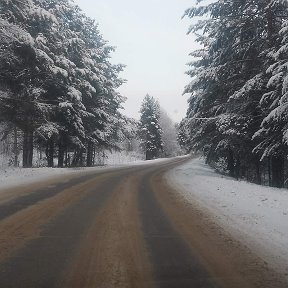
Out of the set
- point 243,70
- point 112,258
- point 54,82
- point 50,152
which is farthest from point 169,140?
point 112,258

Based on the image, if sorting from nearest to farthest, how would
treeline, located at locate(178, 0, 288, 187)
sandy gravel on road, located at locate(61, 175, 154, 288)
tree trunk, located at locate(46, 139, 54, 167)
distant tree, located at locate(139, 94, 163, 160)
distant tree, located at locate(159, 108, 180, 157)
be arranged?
sandy gravel on road, located at locate(61, 175, 154, 288)
treeline, located at locate(178, 0, 288, 187)
tree trunk, located at locate(46, 139, 54, 167)
distant tree, located at locate(139, 94, 163, 160)
distant tree, located at locate(159, 108, 180, 157)

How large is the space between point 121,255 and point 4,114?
16576 mm

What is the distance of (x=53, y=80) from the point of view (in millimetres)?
28281

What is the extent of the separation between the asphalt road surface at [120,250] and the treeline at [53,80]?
11.4 meters

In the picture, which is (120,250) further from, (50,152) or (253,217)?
(50,152)

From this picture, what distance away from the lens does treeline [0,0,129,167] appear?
2081cm

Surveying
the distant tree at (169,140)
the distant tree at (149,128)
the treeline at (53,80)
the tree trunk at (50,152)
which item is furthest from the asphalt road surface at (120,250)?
the distant tree at (169,140)

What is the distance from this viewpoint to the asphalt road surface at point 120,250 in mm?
4957

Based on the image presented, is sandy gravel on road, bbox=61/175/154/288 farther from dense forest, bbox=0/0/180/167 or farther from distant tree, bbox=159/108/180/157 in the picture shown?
distant tree, bbox=159/108/180/157

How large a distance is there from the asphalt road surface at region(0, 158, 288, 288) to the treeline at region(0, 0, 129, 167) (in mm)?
11438

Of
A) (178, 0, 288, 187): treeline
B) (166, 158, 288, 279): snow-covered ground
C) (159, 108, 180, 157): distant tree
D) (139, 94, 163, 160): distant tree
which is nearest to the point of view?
(166, 158, 288, 279): snow-covered ground

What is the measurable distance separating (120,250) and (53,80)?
2347cm

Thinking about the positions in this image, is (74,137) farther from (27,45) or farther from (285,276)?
(285,276)

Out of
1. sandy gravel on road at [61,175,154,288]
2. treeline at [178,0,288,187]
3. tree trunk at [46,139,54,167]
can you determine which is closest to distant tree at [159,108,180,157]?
tree trunk at [46,139,54,167]
